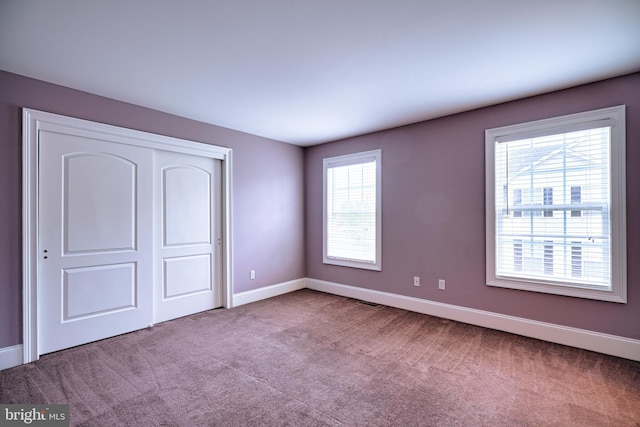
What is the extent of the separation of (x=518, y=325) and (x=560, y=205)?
1.35 metres

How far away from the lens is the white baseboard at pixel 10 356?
259 cm

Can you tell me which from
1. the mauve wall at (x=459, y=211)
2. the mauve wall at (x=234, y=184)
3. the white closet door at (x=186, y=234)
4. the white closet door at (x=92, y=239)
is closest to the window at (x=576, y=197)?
the mauve wall at (x=459, y=211)

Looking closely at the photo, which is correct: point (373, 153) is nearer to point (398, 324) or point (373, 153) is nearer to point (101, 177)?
point (398, 324)

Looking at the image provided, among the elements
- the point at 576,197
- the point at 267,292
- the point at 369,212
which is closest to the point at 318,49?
the point at 369,212

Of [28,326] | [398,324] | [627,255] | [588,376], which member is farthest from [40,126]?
[627,255]

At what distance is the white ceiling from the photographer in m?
1.89

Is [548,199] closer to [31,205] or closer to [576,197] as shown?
[576,197]

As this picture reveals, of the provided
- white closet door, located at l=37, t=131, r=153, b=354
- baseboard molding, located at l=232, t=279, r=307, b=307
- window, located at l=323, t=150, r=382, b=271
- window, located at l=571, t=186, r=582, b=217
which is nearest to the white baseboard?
white closet door, located at l=37, t=131, r=153, b=354

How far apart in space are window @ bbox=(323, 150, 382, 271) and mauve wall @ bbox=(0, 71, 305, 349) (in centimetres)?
61

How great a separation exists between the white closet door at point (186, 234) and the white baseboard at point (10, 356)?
1180 millimetres

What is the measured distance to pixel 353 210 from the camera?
16.0ft

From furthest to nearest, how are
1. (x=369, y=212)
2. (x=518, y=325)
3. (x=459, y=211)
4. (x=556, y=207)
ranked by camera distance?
(x=369, y=212) < (x=459, y=211) < (x=518, y=325) < (x=556, y=207)

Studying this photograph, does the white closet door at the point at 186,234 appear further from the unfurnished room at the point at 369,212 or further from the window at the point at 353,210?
the window at the point at 353,210

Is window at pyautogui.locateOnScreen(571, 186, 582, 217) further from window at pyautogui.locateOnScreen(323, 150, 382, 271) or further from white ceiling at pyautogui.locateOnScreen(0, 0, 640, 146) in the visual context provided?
window at pyautogui.locateOnScreen(323, 150, 382, 271)
